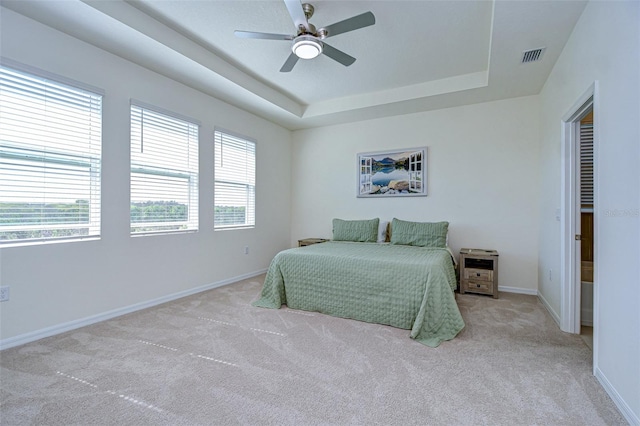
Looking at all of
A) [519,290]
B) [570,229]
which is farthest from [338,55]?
[519,290]

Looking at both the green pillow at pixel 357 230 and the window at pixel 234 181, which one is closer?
the window at pixel 234 181

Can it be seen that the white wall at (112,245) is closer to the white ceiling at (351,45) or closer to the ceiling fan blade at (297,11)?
the white ceiling at (351,45)

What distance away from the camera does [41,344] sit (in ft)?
7.41

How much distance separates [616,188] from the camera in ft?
5.26

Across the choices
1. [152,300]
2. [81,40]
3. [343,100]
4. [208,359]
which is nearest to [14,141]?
[81,40]

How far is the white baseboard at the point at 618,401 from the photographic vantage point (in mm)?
1398

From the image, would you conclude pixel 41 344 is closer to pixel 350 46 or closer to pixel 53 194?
pixel 53 194

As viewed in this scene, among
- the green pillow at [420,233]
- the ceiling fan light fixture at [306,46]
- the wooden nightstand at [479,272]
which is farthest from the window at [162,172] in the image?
the wooden nightstand at [479,272]

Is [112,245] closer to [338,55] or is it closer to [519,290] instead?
[338,55]

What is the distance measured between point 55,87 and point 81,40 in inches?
19.7

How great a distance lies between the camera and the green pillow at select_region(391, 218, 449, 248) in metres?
3.83

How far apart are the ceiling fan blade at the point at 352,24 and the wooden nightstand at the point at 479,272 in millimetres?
2897

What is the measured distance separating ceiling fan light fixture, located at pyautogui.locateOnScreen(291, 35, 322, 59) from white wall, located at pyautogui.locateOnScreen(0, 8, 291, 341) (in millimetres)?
1807

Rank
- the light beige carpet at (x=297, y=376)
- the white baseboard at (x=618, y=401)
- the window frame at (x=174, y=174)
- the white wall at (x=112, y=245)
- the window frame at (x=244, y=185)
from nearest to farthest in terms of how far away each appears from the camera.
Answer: the white baseboard at (x=618, y=401)
the light beige carpet at (x=297, y=376)
the white wall at (x=112, y=245)
the window frame at (x=174, y=174)
the window frame at (x=244, y=185)
